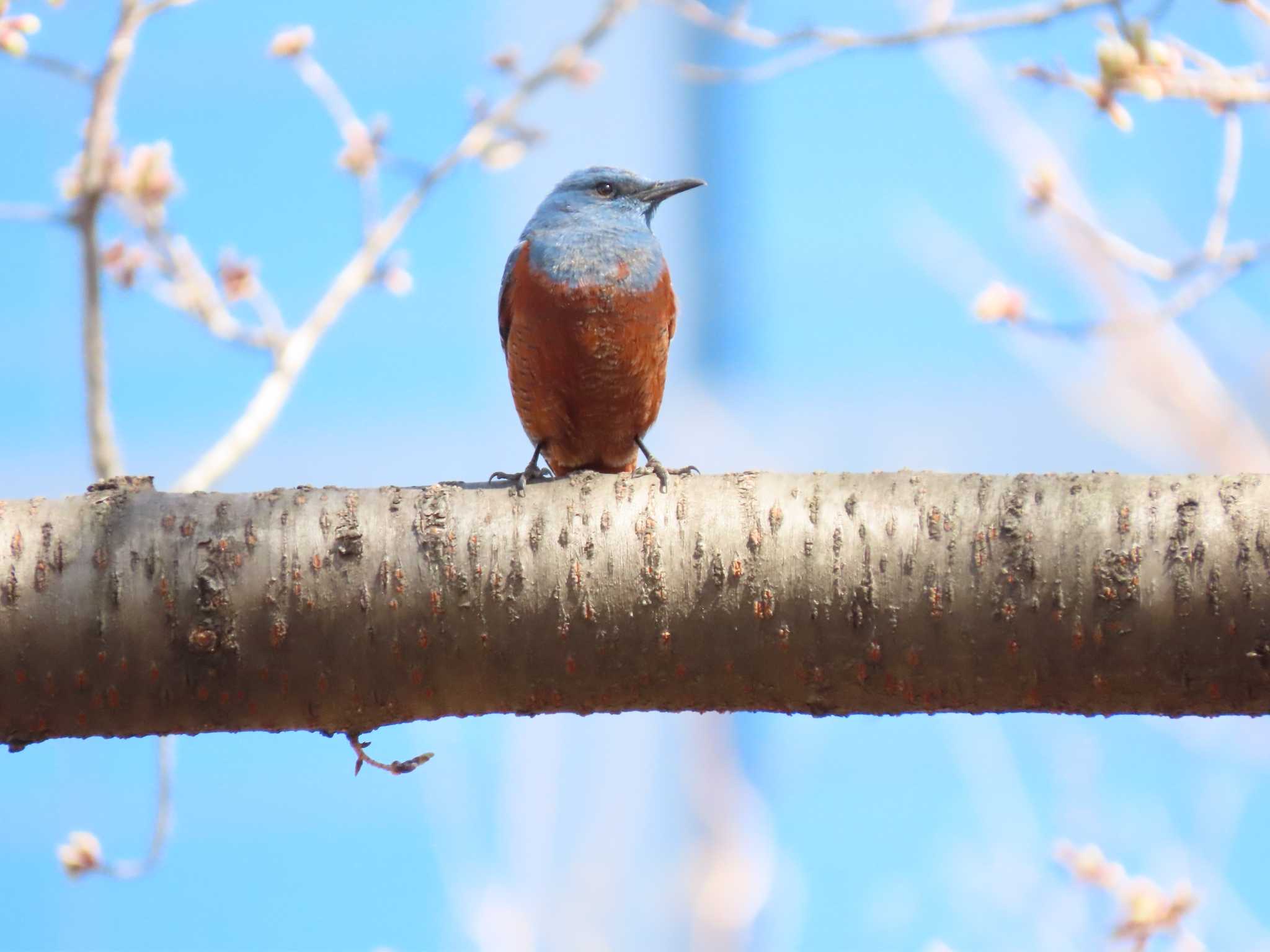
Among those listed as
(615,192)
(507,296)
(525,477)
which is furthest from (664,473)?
(615,192)

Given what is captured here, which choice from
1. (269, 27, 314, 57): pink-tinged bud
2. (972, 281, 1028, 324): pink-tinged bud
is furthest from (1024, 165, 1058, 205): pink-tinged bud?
(269, 27, 314, 57): pink-tinged bud

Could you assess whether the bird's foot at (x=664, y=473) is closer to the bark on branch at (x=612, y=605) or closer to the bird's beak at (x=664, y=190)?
the bark on branch at (x=612, y=605)

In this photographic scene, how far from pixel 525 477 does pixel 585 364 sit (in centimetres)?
137

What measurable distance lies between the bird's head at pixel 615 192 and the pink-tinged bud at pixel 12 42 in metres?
1.95

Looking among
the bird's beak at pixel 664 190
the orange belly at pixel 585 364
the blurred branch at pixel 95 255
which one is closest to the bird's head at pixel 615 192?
the bird's beak at pixel 664 190

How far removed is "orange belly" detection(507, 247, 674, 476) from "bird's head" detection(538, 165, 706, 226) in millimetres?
718

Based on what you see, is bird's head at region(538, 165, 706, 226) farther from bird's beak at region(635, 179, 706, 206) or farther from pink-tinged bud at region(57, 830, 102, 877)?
pink-tinged bud at region(57, 830, 102, 877)

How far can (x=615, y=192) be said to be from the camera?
4.84 m

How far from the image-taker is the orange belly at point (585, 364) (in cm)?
394

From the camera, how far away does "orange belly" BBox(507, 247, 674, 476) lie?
3.94 m

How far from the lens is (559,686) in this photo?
2.19 m

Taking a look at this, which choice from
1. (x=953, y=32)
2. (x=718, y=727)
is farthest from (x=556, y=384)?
(x=718, y=727)

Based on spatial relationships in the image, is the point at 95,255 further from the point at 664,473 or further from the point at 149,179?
the point at 664,473

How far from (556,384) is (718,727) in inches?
141
